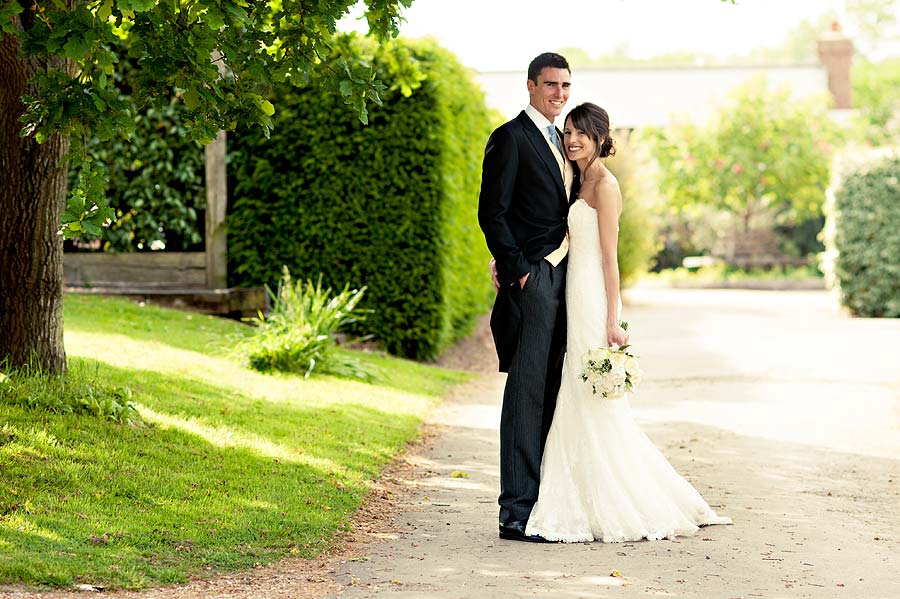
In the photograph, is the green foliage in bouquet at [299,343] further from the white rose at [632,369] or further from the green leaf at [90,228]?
the green leaf at [90,228]

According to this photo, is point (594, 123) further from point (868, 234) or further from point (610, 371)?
point (868, 234)

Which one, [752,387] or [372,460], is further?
[752,387]

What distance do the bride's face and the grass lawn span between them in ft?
7.21

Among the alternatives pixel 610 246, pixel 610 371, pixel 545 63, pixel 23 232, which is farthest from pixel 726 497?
pixel 23 232

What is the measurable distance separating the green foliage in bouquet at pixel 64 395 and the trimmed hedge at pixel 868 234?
54.2 feet

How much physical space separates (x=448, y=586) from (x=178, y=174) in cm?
951

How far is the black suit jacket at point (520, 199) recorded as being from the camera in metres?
5.97

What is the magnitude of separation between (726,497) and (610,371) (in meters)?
1.52

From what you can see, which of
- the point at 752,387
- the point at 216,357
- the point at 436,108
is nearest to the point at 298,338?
the point at 216,357

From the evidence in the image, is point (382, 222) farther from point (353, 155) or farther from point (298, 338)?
point (298, 338)

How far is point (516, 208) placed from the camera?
240 inches

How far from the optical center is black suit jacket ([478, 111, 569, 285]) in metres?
5.97

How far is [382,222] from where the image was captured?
44.1ft

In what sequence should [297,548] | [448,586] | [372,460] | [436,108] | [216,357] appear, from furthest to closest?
[436,108]
[216,357]
[372,460]
[297,548]
[448,586]
